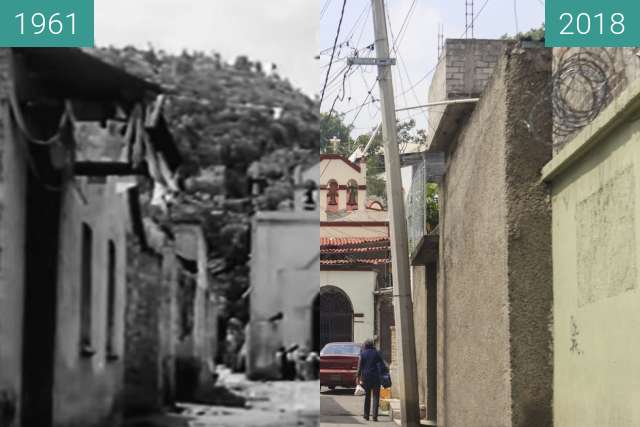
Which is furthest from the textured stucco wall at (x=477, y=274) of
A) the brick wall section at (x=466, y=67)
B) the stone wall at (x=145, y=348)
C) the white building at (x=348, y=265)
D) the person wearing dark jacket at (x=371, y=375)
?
the white building at (x=348, y=265)

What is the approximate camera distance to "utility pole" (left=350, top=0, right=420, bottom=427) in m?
12.4

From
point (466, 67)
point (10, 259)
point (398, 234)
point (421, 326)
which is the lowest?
point (421, 326)

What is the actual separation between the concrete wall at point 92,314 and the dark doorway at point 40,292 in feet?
0.11

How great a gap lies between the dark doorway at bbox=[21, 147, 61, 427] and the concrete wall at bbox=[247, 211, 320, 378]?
79 cm

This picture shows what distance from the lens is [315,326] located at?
13.7ft

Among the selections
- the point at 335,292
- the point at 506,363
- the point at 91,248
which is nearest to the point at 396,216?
the point at 506,363

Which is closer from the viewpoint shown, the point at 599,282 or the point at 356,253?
the point at 599,282

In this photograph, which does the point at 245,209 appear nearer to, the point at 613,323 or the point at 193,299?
the point at 193,299

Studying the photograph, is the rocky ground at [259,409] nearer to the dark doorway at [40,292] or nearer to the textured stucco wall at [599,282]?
the dark doorway at [40,292]

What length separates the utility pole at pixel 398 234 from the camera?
488 inches

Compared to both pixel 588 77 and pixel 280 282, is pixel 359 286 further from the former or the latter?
pixel 280 282

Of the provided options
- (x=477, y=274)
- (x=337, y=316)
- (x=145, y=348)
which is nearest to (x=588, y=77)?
(x=477, y=274)

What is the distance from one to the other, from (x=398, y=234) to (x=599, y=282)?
21.1ft

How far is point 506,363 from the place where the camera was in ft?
24.2
